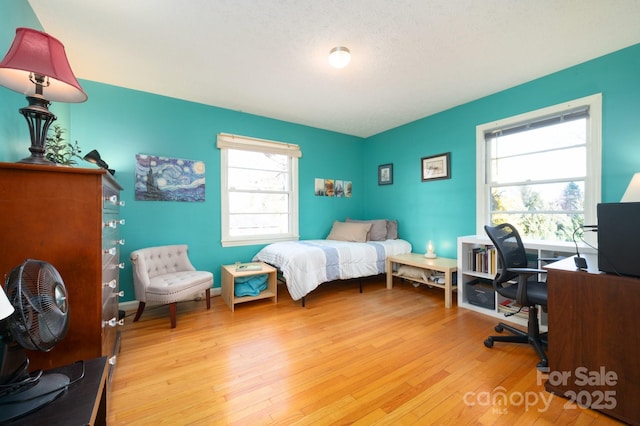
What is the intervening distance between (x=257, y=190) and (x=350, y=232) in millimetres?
1569

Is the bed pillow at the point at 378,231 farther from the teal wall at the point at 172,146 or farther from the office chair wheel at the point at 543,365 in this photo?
the office chair wheel at the point at 543,365

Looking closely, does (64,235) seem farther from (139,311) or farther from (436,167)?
(436,167)

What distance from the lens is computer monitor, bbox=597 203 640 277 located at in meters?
1.26

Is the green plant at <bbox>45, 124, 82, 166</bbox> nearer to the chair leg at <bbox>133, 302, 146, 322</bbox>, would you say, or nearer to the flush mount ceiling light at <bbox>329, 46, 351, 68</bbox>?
the chair leg at <bbox>133, 302, 146, 322</bbox>

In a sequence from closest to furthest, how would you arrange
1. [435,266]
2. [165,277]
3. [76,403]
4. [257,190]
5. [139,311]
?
[76,403], [139,311], [165,277], [435,266], [257,190]

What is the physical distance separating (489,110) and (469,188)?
37.9 inches

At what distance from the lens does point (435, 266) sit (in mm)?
2994

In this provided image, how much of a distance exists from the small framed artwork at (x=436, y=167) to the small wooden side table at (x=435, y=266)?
1167 mm

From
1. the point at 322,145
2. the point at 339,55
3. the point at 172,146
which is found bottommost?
the point at 172,146

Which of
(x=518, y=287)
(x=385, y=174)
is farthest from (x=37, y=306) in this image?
(x=385, y=174)

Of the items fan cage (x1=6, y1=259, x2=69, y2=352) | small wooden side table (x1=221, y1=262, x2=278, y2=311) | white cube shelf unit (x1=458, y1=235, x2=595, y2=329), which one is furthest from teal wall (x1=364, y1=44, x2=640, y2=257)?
fan cage (x1=6, y1=259, x2=69, y2=352)

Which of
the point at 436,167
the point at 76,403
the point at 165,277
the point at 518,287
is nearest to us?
the point at 76,403

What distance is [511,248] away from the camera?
2193mm

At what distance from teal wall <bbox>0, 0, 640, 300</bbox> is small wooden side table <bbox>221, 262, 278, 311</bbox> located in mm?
455
